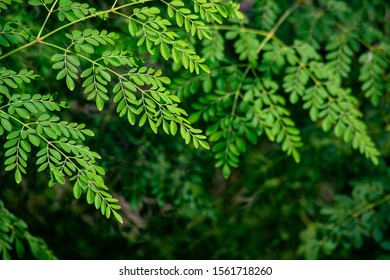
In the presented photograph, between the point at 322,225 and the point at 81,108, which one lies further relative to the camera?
the point at 322,225

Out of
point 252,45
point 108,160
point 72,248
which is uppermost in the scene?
point 252,45

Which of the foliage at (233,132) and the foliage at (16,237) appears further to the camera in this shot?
the foliage at (233,132)

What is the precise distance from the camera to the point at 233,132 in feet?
7.64

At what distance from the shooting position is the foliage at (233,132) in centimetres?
233

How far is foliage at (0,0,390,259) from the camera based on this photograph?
2.33 m

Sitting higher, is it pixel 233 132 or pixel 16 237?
pixel 233 132

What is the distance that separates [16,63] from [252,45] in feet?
3.35

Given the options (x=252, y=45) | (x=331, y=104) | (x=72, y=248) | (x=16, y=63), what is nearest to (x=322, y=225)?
(x=331, y=104)

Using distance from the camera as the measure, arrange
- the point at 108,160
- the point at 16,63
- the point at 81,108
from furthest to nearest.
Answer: the point at 81,108 → the point at 108,160 → the point at 16,63

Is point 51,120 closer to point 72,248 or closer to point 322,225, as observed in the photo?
point 72,248

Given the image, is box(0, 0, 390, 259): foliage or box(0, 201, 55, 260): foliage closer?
box(0, 201, 55, 260): foliage

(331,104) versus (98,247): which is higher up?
(331,104)

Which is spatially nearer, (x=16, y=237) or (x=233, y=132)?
(x=16, y=237)
